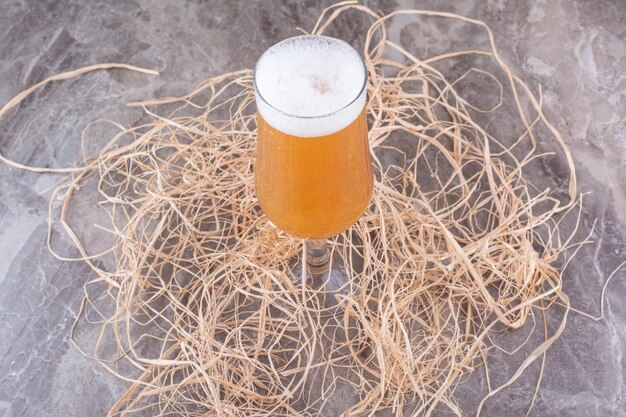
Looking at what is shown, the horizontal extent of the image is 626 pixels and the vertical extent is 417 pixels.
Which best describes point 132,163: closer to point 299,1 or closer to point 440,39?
point 299,1

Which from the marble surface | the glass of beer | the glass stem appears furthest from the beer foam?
the marble surface

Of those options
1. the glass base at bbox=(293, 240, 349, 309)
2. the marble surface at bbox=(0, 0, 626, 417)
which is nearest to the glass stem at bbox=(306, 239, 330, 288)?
the glass base at bbox=(293, 240, 349, 309)

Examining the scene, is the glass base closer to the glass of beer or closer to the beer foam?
the glass of beer

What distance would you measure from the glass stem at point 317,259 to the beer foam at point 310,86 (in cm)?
29

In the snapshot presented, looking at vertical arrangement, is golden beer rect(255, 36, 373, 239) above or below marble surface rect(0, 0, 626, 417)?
above

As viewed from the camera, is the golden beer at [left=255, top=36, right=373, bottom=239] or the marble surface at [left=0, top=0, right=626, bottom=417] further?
the marble surface at [left=0, top=0, right=626, bottom=417]

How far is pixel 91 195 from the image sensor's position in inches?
52.2

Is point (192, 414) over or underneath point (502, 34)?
underneath

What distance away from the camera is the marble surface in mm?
1113

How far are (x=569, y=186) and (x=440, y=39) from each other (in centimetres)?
40

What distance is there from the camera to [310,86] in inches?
37.5

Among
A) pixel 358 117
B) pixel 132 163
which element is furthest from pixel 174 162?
pixel 358 117

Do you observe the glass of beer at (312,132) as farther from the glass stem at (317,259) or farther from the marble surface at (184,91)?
the marble surface at (184,91)

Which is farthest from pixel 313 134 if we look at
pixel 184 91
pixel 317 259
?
pixel 184 91
